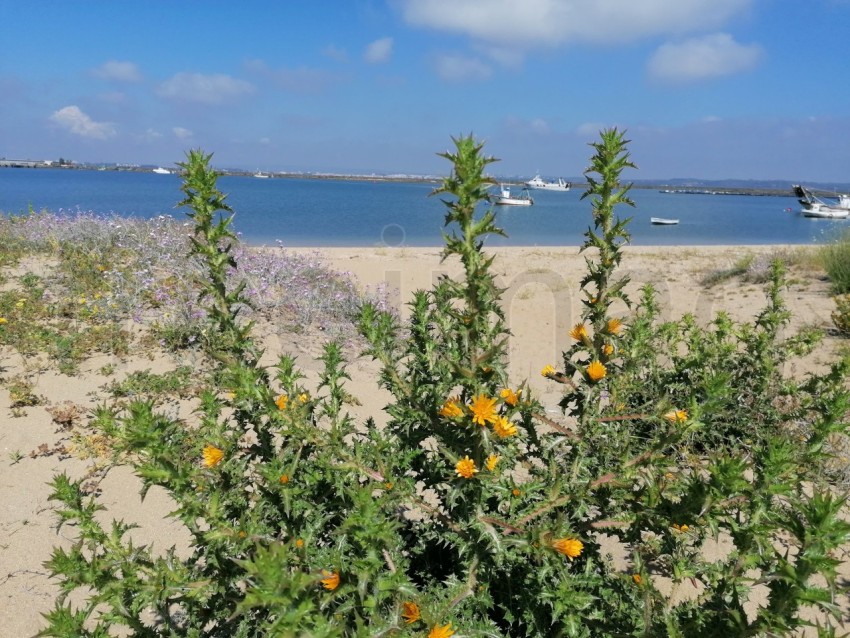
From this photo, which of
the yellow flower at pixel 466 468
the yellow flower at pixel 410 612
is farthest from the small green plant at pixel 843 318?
the yellow flower at pixel 410 612

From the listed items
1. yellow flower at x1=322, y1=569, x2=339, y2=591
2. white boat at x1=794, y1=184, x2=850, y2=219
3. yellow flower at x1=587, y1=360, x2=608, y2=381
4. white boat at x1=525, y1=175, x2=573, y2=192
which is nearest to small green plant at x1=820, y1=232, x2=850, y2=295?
yellow flower at x1=587, y1=360, x2=608, y2=381

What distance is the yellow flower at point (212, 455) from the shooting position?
6.04 ft

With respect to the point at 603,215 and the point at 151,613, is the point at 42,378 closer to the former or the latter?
the point at 151,613

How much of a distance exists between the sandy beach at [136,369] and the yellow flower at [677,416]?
1.04 metres

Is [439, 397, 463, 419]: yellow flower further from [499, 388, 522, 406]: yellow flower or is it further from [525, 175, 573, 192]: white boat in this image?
[525, 175, 573, 192]: white boat

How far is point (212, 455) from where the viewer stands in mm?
1851

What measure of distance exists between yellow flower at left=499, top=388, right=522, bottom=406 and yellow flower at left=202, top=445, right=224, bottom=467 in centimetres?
95

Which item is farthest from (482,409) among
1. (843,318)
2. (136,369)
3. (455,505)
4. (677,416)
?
(843,318)

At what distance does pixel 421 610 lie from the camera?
146 cm

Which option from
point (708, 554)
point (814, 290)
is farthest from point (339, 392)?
point (814, 290)

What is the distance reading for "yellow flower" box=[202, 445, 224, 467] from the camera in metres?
1.84

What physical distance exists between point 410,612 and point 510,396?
2.15 ft

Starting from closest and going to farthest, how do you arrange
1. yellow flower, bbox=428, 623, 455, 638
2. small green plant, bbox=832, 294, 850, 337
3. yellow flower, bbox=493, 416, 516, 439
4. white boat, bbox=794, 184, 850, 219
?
yellow flower, bbox=428, 623, 455, 638, yellow flower, bbox=493, 416, 516, 439, small green plant, bbox=832, 294, 850, 337, white boat, bbox=794, 184, 850, 219

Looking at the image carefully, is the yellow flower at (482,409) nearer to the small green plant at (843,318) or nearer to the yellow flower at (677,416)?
the yellow flower at (677,416)
